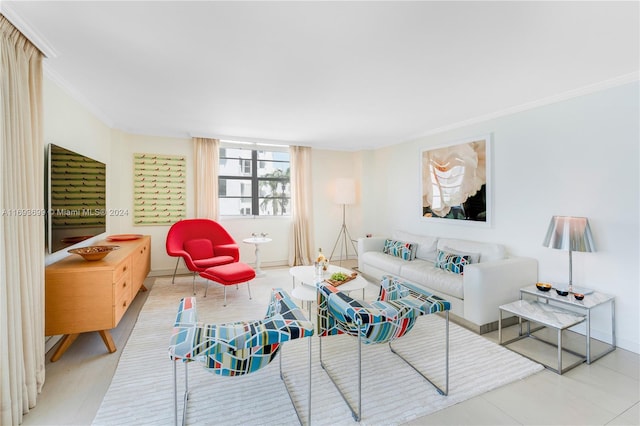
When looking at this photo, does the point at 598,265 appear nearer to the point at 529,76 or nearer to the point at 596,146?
the point at 596,146

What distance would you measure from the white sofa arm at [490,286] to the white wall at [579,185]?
42 centimetres

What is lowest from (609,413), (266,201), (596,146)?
(609,413)

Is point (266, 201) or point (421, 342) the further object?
point (266, 201)

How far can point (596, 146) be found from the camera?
285 centimetres

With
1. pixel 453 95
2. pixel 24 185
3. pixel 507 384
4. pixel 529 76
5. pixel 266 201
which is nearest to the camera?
pixel 24 185

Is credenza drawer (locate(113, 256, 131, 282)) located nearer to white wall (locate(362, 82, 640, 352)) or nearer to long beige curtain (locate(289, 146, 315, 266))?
long beige curtain (locate(289, 146, 315, 266))

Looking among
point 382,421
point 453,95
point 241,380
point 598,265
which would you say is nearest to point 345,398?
point 382,421

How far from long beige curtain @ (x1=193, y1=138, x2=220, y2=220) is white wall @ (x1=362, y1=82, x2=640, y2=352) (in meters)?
4.12

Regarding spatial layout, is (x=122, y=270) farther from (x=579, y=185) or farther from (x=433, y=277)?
(x=579, y=185)

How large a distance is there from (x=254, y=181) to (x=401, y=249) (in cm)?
313

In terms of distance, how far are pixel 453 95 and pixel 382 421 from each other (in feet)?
10.3

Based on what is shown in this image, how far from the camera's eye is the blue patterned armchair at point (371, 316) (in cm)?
183

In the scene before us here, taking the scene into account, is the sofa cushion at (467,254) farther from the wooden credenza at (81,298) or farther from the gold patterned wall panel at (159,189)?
the gold patterned wall panel at (159,189)

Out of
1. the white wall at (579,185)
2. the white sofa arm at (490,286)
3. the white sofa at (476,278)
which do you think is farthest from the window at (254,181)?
the white sofa arm at (490,286)
